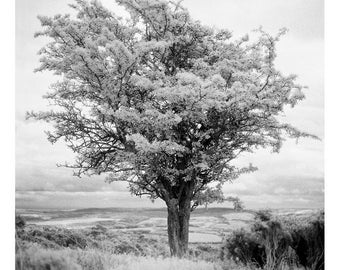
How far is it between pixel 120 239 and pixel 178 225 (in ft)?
15.7

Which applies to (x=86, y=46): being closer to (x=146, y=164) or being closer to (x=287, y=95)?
(x=146, y=164)

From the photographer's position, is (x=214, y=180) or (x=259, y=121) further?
(x=214, y=180)

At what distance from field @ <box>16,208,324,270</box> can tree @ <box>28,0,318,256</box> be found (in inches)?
62.1

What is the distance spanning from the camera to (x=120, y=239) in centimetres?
1520

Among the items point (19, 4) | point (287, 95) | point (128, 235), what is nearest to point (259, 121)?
point (287, 95)

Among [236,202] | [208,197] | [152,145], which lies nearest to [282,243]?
[236,202]

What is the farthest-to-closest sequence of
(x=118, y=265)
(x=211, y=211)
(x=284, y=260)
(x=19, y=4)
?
(x=211, y=211) → (x=19, y=4) → (x=284, y=260) → (x=118, y=265)

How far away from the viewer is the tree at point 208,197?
1202cm

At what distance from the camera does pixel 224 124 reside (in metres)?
10.7

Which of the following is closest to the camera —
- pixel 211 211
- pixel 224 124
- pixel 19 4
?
pixel 19 4

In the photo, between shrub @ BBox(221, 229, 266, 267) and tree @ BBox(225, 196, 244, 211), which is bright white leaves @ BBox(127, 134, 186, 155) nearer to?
shrub @ BBox(221, 229, 266, 267)

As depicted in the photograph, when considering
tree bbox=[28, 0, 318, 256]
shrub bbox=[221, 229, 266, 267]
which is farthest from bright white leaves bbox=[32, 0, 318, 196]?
shrub bbox=[221, 229, 266, 267]

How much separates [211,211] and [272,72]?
6.68m

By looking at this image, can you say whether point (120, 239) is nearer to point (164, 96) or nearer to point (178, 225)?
point (178, 225)
